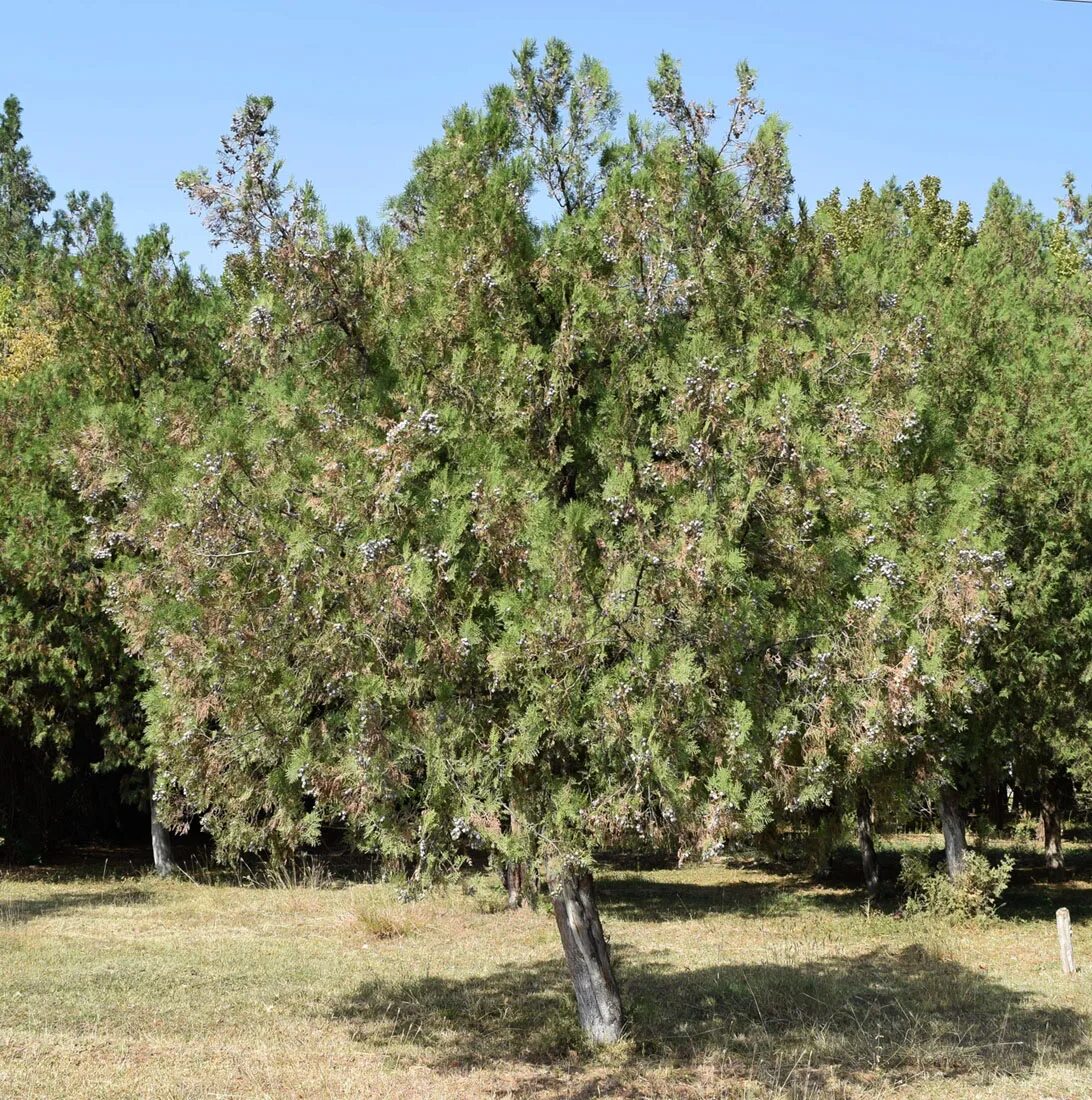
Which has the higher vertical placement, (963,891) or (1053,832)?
(1053,832)

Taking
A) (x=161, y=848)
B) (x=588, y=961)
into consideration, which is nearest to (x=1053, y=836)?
(x=588, y=961)

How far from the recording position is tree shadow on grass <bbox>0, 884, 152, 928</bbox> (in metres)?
17.2

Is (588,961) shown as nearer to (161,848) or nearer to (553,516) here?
(553,516)

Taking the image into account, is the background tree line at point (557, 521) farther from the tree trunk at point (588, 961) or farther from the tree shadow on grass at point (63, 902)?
the tree shadow on grass at point (63, 902)

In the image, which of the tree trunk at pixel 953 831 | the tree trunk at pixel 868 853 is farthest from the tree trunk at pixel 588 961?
the tree trunk at pixel 868 853

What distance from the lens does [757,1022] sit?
10.8 metres

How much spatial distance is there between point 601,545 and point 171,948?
9.85 meters

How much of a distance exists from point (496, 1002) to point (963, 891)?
934 cm

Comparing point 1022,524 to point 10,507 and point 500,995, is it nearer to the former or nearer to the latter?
point 500,995

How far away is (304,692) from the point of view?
8.30 meters

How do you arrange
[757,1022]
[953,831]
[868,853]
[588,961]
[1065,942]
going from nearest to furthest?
[588,961] < [757,1022] < [1065,942] < [953,831] < [868,853]

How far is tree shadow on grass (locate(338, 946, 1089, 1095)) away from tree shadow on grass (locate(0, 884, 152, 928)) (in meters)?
7.57

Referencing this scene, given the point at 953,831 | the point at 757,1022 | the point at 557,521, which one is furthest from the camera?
the point at 953,831

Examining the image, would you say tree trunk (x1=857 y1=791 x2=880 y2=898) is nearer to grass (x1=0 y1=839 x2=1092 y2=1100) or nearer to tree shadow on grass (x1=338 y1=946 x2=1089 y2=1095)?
grass (x1=0 y1=839 x2=1092 y2=1100)
